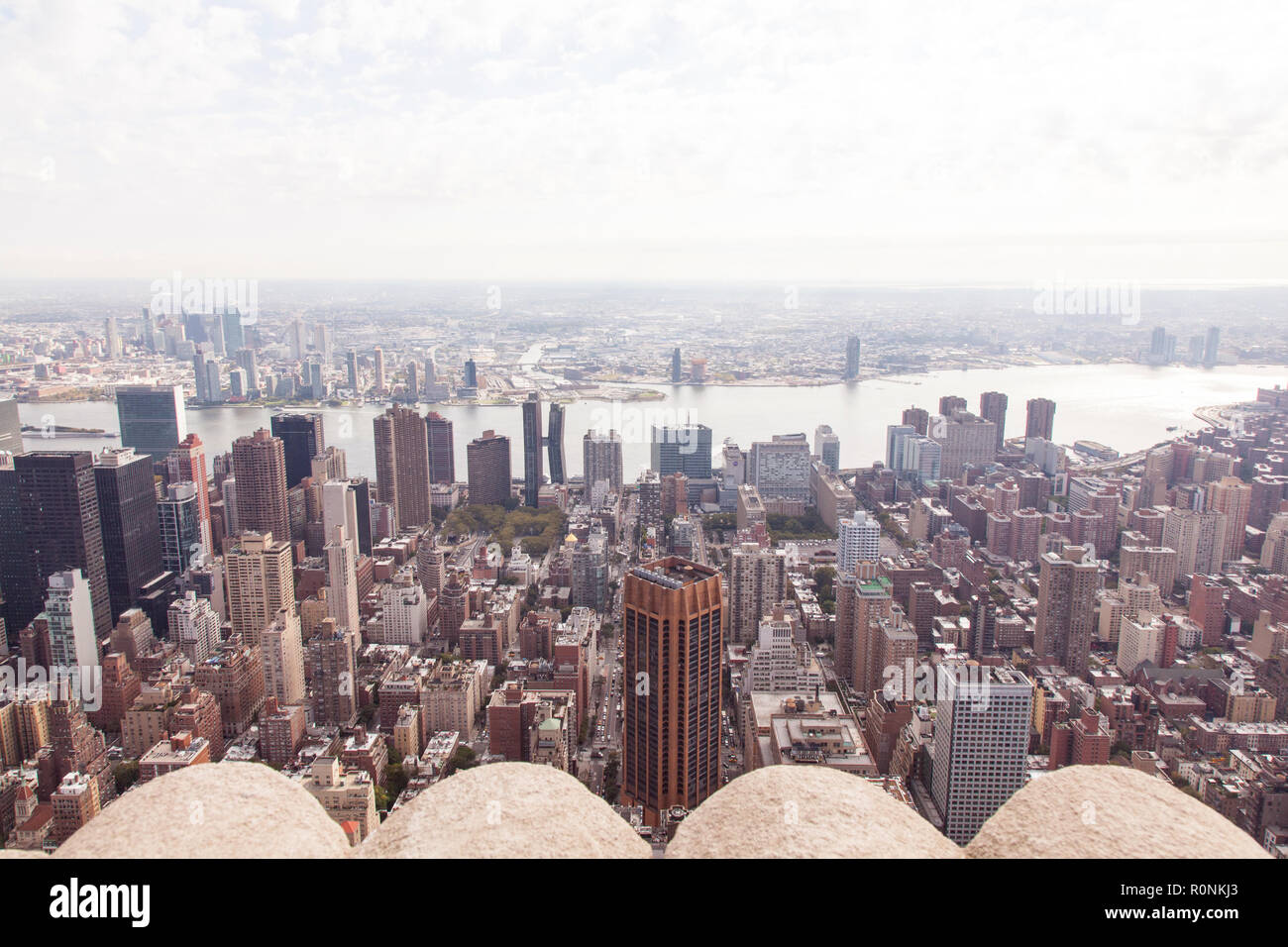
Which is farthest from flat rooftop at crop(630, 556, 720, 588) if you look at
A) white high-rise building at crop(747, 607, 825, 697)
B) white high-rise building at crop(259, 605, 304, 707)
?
white high-rise building at crop(259, 605, 304, 707)

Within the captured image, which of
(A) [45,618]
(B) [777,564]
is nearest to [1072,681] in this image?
(B) [777,564]

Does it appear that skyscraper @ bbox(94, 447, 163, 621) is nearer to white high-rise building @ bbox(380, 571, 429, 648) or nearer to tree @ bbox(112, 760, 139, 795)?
white high-rise building @ bbox(380, 571, 429, 648)

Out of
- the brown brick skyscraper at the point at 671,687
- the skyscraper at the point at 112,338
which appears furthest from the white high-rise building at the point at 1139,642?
the skyscraper at the point at 112,338

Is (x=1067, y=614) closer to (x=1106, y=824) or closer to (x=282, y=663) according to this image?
(x=282, y=663)

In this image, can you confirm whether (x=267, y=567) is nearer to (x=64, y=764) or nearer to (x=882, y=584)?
(x=64, y=764)


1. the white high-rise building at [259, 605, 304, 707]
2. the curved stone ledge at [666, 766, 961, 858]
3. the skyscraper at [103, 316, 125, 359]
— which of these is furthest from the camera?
the skyscraper at [103, 316, 125, 359]

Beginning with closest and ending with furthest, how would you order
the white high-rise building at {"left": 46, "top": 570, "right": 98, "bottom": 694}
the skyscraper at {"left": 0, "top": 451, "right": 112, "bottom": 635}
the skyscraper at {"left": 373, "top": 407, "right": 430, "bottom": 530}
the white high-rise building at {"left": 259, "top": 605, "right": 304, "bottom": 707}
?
the white high-rise building at {"left": 259, "top": 605, "right": 304, "bottom": 707}
the white high-rise building at {"left": 46, "top": 570, "right": 98, "bottom": 694}
the skyscraper at {"left": 0, "top": 451, "right": 112, "bottom": 635}
the skyscraper at {"left": 373, "top": 407, "right": 430, "bottom": 530}

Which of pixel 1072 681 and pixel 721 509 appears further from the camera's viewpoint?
pixel 721 509
